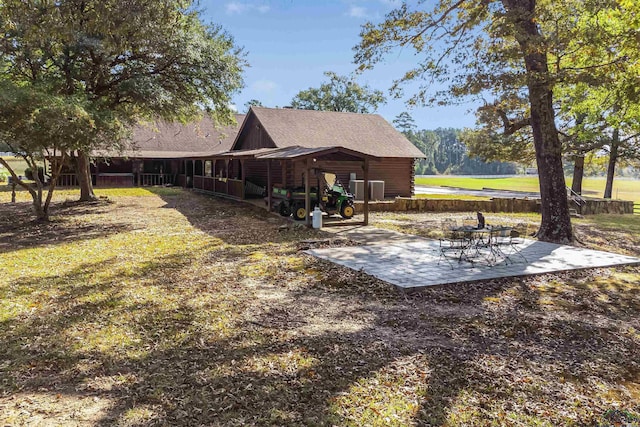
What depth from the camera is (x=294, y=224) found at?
1485 centimetres

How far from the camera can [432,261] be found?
9562 millimetres

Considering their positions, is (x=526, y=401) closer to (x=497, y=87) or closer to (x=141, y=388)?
(x=141, y=388)

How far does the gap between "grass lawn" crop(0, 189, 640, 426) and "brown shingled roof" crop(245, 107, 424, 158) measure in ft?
51.1

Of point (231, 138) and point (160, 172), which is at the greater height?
point (231, 138)

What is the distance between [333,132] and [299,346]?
22.3m

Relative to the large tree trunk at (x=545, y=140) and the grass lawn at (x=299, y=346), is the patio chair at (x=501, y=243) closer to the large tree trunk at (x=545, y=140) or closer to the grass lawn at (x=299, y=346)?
the grass lawn at (x=299, y=346)

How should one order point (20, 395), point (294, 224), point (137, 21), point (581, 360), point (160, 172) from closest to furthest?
point (20, 395), point (581, 360), point (137, 21), point (294, 224), point (160, 172)

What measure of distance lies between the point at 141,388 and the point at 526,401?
3608 mm

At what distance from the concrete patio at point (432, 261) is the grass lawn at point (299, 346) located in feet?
1.21

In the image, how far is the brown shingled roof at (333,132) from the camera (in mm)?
24938

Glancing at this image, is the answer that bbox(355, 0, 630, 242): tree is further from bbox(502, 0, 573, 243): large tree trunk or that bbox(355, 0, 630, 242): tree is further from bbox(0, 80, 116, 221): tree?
bbox(0, 80, 116, 221): tree

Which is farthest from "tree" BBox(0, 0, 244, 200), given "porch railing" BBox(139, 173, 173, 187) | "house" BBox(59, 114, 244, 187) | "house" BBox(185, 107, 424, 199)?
"porch railing" BBox(139, 173, 173, 187)

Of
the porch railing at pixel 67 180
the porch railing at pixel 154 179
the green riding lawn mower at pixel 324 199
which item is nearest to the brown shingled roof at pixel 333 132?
the green riding lawn mower at pixel 324 199

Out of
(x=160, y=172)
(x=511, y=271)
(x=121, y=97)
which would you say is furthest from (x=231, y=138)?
(x=511, y=271)
